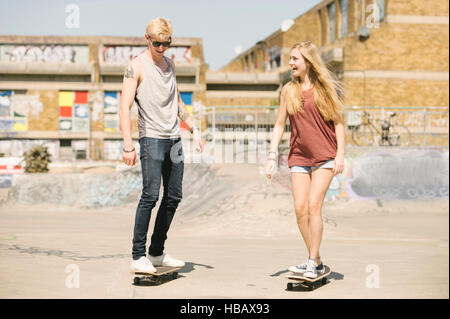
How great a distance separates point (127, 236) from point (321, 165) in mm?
4654

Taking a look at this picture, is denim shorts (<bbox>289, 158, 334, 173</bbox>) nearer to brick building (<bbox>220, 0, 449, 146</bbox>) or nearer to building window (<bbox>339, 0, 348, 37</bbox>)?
brick building (<bbox>220, 0, 449, 146</bbox>)

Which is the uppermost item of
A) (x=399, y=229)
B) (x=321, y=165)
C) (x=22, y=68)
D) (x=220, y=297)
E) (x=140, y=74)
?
(x=22, y=68)

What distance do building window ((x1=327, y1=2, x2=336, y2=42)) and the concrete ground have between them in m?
24.8

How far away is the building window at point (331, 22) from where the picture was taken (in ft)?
123

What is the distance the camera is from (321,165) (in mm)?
5023

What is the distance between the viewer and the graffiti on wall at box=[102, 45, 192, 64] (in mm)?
39812

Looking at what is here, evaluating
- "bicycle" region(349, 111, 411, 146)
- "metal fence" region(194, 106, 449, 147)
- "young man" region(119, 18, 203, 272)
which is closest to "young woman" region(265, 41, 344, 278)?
"young man" region(119, 18, 203, 272)

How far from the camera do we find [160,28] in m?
4.77

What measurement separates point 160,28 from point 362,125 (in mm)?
15234

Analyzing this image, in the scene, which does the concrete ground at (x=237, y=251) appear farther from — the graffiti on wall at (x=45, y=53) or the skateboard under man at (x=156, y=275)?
the graffiti on wall at (x=45, y=53)

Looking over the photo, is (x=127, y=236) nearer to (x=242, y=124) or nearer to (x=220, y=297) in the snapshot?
(x=220, y=297)

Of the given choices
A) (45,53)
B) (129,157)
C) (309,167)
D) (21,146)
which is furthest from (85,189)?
(45,53)

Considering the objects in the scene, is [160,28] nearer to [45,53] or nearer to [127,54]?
[127,54]

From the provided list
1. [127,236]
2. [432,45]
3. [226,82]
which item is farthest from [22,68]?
[127,236]
